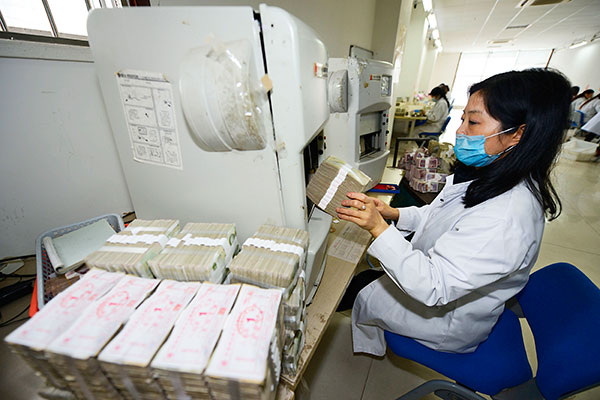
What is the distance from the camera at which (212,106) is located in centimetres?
58

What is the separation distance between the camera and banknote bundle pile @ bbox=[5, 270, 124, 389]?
1.46 feet

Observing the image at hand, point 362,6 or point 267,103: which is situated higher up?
point 362,6

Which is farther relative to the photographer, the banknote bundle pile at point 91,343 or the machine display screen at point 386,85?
the machine display screen at point 386,85

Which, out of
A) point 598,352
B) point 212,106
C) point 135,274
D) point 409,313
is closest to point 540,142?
point 598,352

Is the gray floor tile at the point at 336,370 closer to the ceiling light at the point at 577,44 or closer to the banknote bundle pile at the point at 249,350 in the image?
the banknote bundle pile at the point at 249,350

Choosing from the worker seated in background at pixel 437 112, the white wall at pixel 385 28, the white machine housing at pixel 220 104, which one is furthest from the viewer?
the worker seated in background at pixel 437 112

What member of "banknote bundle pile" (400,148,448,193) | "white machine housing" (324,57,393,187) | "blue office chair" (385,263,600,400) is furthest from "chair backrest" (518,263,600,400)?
"white machine housing" (324,57,393,187)

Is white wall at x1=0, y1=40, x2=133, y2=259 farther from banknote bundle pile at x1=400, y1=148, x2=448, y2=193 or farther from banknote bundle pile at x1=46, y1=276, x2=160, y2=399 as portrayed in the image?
banknote bundle pile at x1=400, y1=148, x2=448, y2=193

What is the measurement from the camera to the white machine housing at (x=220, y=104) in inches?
22.0

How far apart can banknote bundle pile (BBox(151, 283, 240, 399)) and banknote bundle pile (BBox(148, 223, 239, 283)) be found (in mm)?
86

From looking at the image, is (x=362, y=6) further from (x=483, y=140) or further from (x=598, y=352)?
(x=598, y=352)

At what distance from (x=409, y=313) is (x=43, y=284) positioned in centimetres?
128

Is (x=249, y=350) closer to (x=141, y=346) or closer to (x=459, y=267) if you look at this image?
(x=141, y=346)

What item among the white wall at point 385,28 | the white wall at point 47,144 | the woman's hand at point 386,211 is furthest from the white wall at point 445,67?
the white wall at point 47,144
